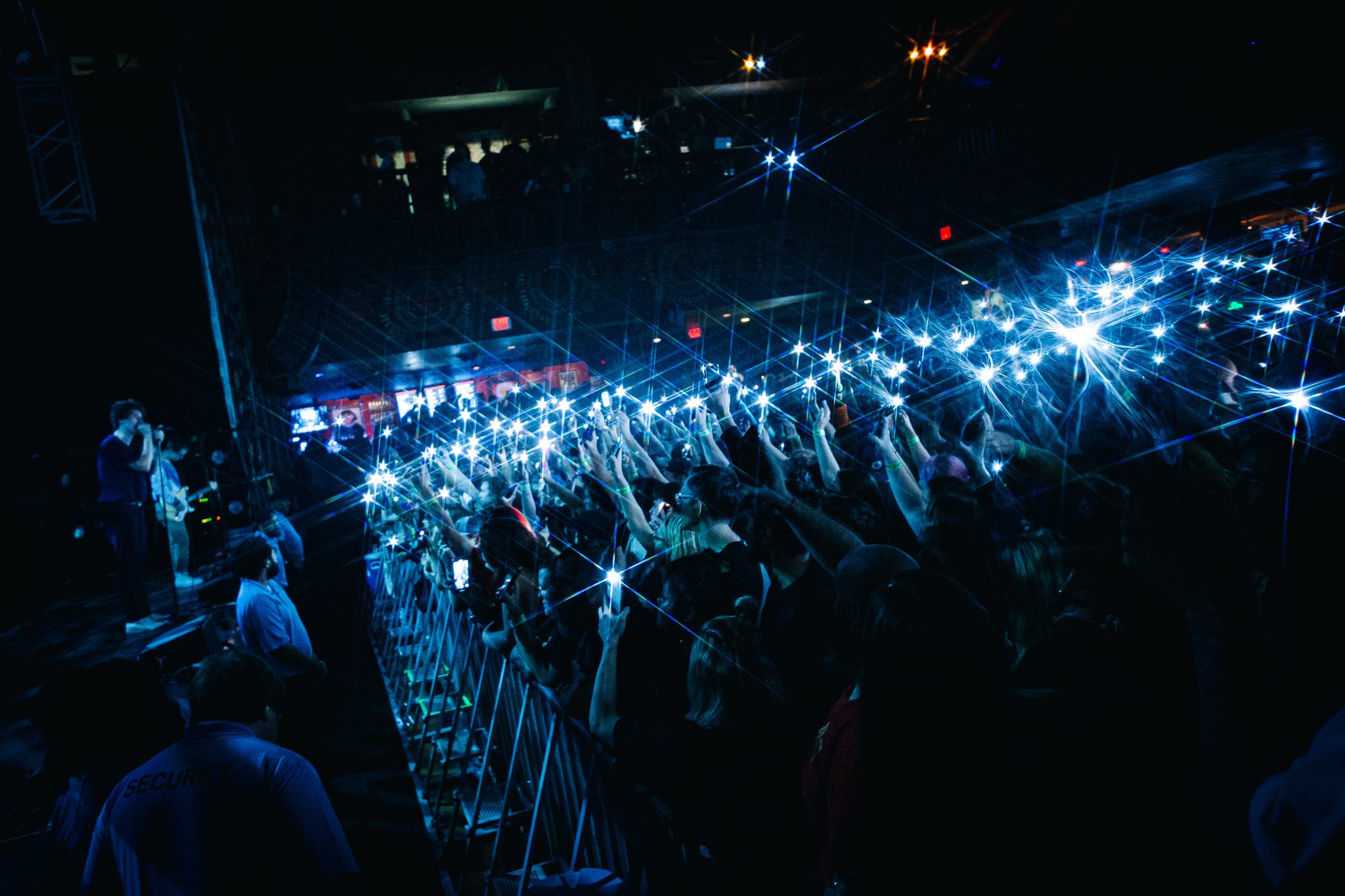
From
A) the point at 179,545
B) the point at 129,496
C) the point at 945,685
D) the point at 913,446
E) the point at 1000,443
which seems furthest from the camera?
the point at 179,545

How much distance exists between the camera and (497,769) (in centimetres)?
467

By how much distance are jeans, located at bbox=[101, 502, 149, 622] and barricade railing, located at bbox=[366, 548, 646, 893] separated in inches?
93.0

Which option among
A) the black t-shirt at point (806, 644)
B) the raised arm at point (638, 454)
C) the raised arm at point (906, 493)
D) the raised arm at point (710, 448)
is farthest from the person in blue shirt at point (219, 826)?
the raised arm at point (710, 448)

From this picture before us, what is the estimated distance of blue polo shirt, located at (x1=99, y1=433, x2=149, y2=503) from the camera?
20.9 feet

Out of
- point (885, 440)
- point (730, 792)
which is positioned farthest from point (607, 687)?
point (885, 440)

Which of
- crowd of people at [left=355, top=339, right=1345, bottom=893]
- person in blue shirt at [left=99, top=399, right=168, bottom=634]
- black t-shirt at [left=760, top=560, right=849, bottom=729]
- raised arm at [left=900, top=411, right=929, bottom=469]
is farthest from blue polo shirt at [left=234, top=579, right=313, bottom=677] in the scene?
raised arm at [left=900, top=411, right=929, bottom=469]

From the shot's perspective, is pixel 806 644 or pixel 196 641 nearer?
pixel 806 644

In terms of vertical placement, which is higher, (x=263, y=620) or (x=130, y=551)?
(x=130, y=551)

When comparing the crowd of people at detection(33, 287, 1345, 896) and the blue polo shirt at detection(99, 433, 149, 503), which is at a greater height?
the blue polo shirt at detection(99, 433, 149, 503)

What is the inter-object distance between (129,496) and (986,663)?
7.70m

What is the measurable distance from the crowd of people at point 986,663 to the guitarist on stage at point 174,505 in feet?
20.0

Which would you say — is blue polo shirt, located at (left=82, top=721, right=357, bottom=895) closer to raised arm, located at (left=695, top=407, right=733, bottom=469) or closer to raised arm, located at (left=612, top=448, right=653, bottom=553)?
raised arm, located at (left=612, top=448, right=653, bottom=553)

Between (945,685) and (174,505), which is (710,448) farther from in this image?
(174,505)

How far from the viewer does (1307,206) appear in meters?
15.2
